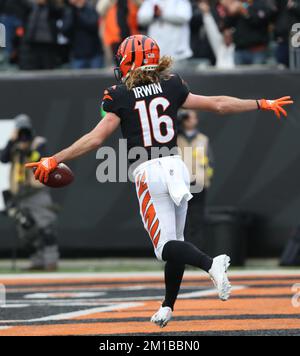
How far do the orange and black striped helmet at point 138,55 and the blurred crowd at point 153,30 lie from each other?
6794mm

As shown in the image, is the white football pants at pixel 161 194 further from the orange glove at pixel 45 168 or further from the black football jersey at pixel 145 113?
the orange glove at pixel 45 168

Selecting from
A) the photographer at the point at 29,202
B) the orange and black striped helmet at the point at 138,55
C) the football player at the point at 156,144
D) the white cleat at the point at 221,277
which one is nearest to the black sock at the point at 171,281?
the football player at the point at 156,144

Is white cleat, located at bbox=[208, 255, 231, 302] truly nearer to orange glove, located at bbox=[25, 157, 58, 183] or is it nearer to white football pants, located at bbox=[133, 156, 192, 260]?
white football pants, located at bbox=[133, 156, 192, 260]

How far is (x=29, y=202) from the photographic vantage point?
1427cm

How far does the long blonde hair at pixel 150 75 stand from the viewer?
754cm

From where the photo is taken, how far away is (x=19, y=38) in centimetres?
1581

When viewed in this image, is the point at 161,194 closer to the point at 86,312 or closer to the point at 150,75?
the point at 150,75

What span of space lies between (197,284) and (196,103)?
4153 millimetres

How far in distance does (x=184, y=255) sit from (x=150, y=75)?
1.24 meters

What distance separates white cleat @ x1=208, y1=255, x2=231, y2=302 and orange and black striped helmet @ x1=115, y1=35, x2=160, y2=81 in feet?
4.65

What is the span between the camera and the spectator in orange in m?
15.1

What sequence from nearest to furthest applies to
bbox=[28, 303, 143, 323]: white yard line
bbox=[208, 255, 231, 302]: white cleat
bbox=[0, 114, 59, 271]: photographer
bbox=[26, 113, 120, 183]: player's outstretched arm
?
bbox=[208, 255, 231, 302]: white cleat < bbox=[26, 113, 120, 183]: player's outstretched arm < bbox=[28, 303, 143, 323]: white yard line < bbox=[0, 114, 59, 271]: photographer


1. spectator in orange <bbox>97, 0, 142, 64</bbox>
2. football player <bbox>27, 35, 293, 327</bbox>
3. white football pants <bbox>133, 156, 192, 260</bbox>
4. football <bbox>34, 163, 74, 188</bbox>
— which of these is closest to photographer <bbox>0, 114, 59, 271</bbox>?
spectator in orange <bbox>97, 0, 142, 64</bbox>

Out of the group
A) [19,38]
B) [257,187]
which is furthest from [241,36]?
[19,38]
